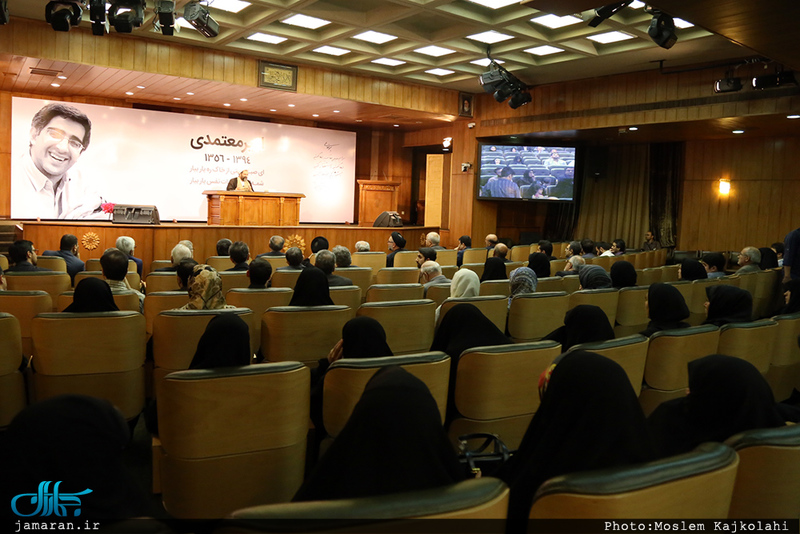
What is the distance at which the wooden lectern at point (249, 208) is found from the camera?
11.3 meters

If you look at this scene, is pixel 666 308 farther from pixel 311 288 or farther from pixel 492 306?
pixel 311 288

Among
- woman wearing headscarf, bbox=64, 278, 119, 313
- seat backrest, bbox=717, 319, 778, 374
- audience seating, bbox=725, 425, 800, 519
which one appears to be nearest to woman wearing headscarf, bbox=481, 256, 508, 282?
seat backrest, bbox=717, 319, 778, 374

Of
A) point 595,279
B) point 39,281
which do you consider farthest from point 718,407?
point 39,281

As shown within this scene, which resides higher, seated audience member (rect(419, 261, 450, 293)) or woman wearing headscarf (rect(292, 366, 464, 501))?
seated audience member (rect(419, 261, 450, 293))

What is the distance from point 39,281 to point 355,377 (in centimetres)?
372

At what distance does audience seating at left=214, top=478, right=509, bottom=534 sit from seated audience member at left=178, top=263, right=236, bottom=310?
8.29 ft

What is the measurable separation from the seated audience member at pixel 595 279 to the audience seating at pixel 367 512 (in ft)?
15.0

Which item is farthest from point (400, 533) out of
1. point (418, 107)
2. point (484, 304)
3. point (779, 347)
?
point (418, 107)

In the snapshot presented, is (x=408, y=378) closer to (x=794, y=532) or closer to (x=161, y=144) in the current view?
(x=794, y=532)

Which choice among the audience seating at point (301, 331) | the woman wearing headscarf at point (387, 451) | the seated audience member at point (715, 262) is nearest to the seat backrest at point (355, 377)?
the woman wearing headscarf at point (387, 451)

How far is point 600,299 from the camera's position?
4727 mm

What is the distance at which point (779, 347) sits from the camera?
3986 mm

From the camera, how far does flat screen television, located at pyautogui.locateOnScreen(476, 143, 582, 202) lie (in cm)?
1262

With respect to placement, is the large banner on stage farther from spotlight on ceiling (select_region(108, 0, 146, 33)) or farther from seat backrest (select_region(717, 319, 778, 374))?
seat backrest (select_region(717, 319, 778, 374))
